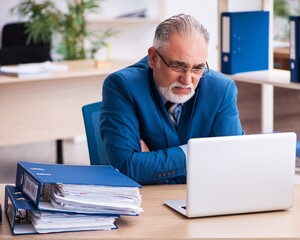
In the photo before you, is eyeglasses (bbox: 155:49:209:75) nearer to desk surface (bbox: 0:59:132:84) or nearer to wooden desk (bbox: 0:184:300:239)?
wooden desk (bbox: 0:184:300:239)

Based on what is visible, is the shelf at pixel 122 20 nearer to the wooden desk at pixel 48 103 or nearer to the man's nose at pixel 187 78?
the wooden desk at pixel 48 103

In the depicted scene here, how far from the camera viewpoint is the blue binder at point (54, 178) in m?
2.04

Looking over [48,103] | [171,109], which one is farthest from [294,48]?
[48,103]

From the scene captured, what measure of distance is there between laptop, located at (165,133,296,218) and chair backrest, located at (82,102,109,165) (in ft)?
2.73

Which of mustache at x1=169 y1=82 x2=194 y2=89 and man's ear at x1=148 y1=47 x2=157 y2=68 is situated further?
man's ear at x1=148 y1=47 x2=157 y2=68

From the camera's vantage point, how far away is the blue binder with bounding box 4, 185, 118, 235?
6.67 ft

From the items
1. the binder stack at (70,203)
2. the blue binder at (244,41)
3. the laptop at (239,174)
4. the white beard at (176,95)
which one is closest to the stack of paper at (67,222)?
the binder stack at (70,203)

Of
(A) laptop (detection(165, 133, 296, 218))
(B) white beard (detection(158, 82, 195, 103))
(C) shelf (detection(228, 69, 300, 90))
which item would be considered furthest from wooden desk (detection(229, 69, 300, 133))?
(A) laptop (detection(165, 133, 296, 218))

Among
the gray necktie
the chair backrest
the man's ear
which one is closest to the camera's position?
the man's ear

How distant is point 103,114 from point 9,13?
210 inches

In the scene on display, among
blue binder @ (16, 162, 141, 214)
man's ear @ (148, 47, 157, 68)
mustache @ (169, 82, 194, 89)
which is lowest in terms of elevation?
blue binder @ (16, 162, 141, 214)

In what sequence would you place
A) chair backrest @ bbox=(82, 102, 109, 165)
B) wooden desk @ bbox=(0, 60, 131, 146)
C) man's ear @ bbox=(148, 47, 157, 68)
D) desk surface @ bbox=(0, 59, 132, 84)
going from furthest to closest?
wooden desk @ bbox=(0, 60, 131, 146)
desk surface @ bbox=(0, 59, 132, 84)
chair backrest @ bbox=(82, 102, 109, 165)
man's ear @ bbox=(148, 47, 157, 68)

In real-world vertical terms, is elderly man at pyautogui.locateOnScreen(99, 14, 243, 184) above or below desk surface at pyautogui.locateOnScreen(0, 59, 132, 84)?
above

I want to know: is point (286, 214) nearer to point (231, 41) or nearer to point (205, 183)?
point (205, 183)
